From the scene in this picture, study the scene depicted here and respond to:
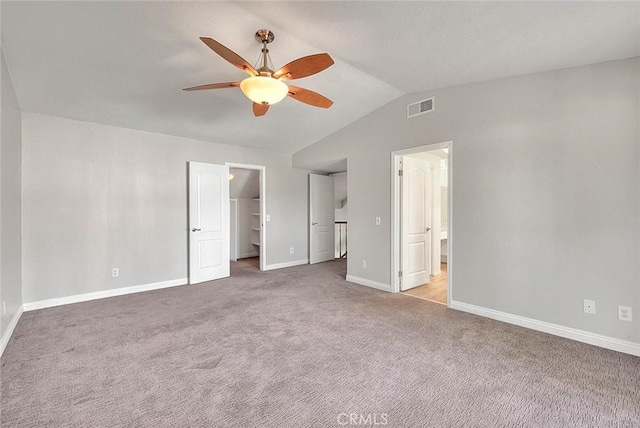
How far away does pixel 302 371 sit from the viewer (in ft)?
7.23

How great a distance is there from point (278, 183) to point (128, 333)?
12.3ft

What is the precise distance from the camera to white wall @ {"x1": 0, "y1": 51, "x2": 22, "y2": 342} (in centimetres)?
256

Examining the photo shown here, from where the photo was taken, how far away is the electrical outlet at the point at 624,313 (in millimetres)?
2469

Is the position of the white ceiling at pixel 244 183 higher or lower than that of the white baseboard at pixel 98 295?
higher

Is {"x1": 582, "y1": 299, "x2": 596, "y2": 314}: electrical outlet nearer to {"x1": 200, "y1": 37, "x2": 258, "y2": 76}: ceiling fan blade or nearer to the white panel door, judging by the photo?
the white panel door

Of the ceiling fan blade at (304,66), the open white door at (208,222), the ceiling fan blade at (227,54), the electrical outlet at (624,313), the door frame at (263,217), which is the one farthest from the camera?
the door frame at (263,217)

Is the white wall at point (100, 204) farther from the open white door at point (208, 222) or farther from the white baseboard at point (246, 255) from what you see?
the white baseboard at point (246, 255)

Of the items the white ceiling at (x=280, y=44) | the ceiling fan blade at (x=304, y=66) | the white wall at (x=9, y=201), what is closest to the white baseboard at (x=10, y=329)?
the white wall at (x=9, y=201)

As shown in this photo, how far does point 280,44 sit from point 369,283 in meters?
3.49

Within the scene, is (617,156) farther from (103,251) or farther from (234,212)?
(234,212)

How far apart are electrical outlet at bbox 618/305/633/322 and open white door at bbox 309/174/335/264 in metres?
4.83

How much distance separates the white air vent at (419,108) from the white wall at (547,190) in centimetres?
8

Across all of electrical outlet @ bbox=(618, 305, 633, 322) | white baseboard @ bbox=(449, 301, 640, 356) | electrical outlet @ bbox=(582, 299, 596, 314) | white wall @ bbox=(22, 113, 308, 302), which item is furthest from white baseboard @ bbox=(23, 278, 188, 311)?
electrical outlet @ bbox=(618, 305, 633, 322)

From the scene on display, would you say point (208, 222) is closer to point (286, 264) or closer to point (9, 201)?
point (286, 264)
